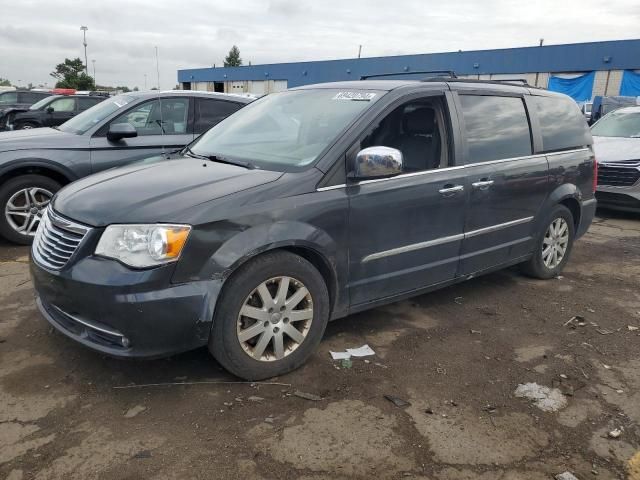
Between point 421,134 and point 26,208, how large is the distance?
14.4 ft

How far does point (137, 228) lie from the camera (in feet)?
9.34

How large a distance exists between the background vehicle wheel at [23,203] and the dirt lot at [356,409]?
72.1 inches

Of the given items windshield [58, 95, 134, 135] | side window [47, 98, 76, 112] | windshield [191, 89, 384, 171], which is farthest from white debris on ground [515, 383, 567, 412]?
side window [47, 98, 76, 112]

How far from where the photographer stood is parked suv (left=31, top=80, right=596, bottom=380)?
2846 mm

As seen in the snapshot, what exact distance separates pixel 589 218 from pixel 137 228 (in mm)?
4706

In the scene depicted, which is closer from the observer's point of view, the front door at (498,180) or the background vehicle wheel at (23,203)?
the front door at (498,180)

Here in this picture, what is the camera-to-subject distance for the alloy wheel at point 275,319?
10.2 ft

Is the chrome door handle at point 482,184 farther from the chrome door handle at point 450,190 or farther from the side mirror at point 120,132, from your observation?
the side mirror at point 120,132

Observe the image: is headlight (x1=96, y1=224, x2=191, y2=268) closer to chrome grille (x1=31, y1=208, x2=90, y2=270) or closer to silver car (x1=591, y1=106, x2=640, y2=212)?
chrome grille (x1=31, y1=208, x2=90, y2=270)

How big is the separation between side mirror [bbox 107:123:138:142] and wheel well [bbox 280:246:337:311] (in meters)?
3.44

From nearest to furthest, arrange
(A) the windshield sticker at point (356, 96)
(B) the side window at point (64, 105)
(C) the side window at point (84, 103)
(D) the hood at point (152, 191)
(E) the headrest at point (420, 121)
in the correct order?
(D) the hood at point (152, 191), (A) the windshield sticker at point (356, 96), (E) the headrest at point (420, 121), (B) the side window at point (64, 105), (C) the side window at point (84, 103)

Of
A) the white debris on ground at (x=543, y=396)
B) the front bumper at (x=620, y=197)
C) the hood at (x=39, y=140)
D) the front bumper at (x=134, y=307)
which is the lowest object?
the white debris on ground at (x=543, y=396)

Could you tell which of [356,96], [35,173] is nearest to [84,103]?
[35,173]

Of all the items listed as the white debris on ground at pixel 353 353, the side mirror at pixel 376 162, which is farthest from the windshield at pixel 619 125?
the white debris on ground at pixel 353 353
